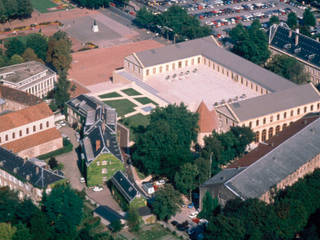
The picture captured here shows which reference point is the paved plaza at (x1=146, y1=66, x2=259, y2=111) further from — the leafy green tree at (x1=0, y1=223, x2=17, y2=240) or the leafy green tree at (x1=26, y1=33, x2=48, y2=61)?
the leafy green tree at (x1=0, y1=223, x2=17, y2=240)

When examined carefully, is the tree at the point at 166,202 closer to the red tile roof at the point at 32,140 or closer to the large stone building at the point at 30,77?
the red tile roof at the point at 32,140

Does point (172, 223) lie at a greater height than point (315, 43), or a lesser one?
lesser

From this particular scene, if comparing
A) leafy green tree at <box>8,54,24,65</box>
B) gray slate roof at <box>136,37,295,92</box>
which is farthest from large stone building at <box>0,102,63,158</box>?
gray slate roof at <box>136,37,295,92</box>

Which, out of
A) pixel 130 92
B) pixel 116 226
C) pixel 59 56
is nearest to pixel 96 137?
pixel 116 226

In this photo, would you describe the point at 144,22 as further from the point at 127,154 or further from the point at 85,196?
the point at 85,196

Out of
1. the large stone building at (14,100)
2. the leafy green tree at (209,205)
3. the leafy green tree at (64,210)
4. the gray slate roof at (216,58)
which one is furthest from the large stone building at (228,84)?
the leafy green tree at (64,210)

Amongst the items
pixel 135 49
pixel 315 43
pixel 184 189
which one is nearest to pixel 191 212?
pixel 184 189

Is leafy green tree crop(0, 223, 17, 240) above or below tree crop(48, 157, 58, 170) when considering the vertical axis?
above
